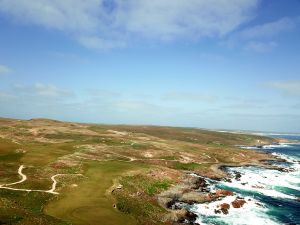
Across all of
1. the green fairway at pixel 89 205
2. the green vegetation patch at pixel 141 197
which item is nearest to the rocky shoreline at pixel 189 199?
the green vegetation patch at pixel 141 197

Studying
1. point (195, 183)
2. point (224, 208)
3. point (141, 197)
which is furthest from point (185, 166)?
point (141, 197)

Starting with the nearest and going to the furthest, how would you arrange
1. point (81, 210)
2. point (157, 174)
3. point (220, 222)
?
1. point (81, 210)
2. point (220, 222)
3. point (157, 174)

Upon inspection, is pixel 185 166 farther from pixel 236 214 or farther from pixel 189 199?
pixel 236 214

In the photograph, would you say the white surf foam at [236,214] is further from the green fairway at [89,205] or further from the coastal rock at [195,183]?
the green fairway at [89,205]

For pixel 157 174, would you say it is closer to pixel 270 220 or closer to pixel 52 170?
pixel 52 170

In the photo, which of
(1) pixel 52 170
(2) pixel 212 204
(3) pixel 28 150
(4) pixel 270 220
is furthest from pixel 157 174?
(3) pixel 28 150

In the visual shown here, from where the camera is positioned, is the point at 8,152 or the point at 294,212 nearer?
the point at 294,212

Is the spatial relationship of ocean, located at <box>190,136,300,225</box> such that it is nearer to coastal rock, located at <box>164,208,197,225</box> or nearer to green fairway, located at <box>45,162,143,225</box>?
coastal rock, located at <box>164,208,197,225</box>
